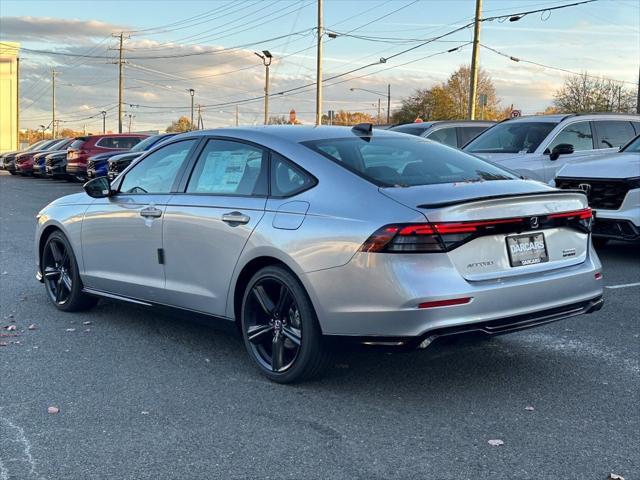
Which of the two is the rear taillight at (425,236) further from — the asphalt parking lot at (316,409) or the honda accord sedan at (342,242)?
the asphalt parking lot at (316,409)

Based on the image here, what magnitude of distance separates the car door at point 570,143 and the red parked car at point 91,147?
17801 mm

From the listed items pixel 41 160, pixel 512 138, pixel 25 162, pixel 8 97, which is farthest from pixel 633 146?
pixel 8 97

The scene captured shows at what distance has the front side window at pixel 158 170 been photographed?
5.63 meters

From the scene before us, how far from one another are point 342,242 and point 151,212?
196 centimetres

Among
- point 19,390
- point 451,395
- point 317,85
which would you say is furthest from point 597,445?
point 317,85

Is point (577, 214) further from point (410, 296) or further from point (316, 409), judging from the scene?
point (316, 409)

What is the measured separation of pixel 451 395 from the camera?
4.45 m

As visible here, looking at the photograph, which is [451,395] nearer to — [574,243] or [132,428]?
[574,243]

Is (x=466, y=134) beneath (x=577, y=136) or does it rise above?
above

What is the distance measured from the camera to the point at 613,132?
12.0 metres

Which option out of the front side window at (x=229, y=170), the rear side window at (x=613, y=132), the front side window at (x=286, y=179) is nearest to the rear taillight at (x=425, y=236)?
the front side window at (x=286, y=179)

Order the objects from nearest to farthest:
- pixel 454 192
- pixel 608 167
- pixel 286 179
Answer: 1. pixel 454 192
2. pixel 286 179
3. pixel 608 167

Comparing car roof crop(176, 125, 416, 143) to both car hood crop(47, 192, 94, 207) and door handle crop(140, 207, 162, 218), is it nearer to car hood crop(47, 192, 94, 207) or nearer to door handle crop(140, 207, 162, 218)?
door handle crop(140, 207, 162, 218)

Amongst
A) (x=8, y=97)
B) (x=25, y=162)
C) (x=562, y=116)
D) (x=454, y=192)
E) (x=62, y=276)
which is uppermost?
(x=8, y=97)
